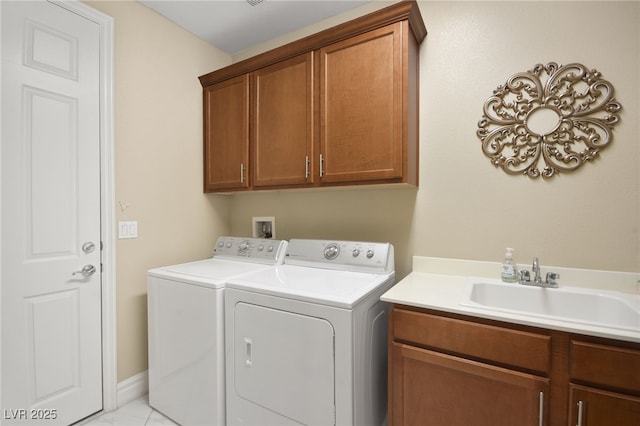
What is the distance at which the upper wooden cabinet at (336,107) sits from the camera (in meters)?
1.57

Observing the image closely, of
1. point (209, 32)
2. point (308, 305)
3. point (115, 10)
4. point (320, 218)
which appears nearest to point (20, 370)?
point (308, 305)

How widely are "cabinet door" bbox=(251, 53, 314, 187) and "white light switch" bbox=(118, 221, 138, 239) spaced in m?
0.84

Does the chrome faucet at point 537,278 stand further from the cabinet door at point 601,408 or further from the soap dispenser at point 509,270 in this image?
the cabinet door at point 601,408

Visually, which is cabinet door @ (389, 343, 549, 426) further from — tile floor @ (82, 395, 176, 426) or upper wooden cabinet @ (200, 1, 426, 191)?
tile floor @ (82, 395, 176, 426)

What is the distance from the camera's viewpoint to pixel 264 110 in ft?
6.63

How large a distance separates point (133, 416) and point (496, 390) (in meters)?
2.00

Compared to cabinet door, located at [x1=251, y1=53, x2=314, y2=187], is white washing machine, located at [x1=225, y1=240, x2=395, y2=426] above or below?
below

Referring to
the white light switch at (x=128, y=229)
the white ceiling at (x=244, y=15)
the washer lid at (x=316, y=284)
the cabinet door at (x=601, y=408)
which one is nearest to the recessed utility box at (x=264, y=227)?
the washer lid at (x=316, y=284)

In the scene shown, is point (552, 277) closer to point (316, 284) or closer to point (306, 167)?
point (316, 284)

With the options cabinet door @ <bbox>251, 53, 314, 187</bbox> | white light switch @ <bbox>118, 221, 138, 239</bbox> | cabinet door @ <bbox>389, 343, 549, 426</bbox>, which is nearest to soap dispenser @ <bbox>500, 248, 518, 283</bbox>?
cabinet door @ <bbox>389, 343, 549, 426</bbox>

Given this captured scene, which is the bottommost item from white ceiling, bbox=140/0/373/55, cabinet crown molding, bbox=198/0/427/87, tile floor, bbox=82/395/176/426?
tile floor, bbox=82/395/176/426

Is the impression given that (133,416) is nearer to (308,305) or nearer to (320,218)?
(308,305)

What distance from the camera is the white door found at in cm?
144

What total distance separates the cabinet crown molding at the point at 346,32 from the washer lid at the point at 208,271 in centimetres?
139
